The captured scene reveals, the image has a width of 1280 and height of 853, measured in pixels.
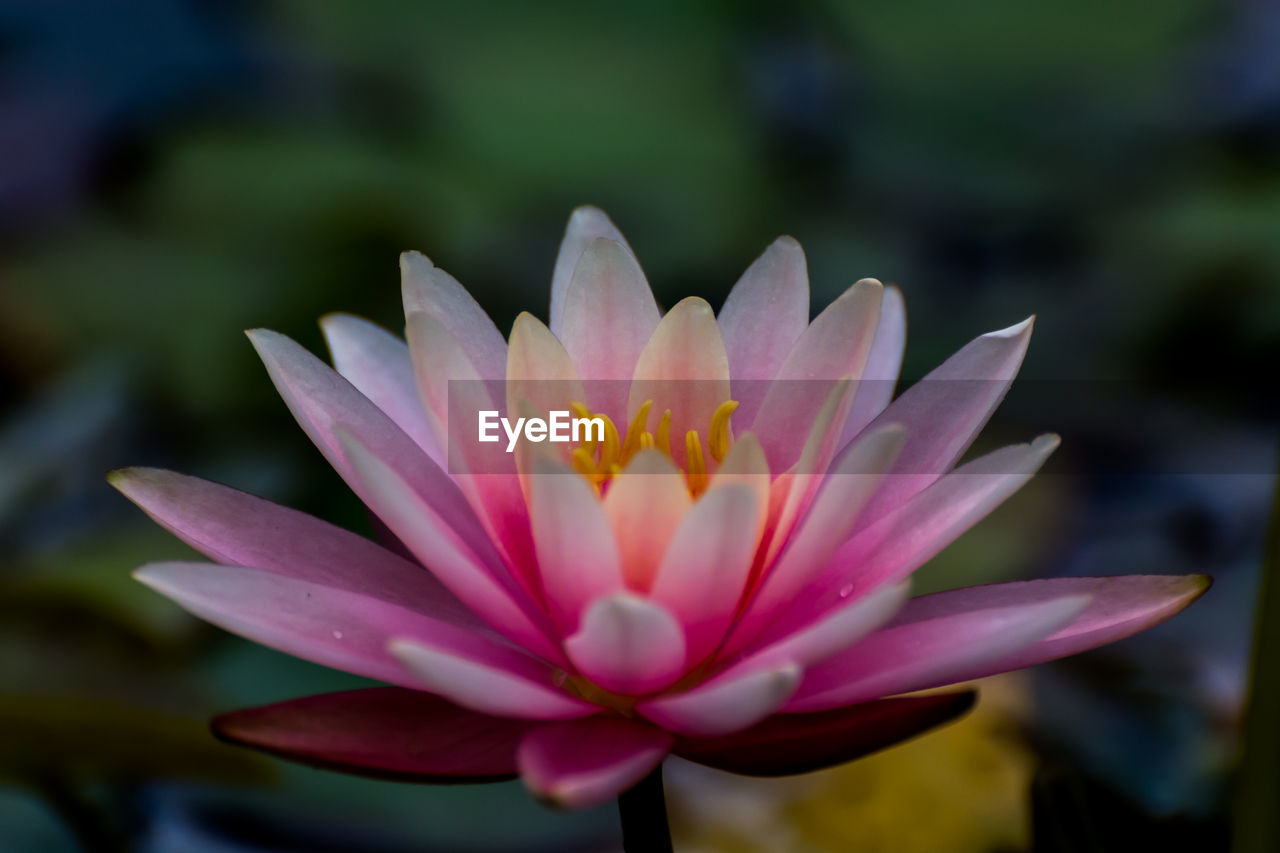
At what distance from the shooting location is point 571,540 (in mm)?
613

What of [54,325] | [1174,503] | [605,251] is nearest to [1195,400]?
[1174,503]

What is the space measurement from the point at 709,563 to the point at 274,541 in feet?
1.04

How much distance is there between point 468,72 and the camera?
246 cm

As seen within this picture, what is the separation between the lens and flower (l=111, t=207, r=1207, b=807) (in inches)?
23.1

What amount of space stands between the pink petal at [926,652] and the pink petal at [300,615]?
230mm

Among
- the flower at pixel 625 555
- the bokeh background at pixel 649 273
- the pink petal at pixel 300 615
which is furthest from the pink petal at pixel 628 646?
the bokeh background at pixel 649 273

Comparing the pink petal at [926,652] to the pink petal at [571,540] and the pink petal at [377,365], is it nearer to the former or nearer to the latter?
the pink petal at [571,540]

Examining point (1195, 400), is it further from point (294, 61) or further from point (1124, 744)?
point (294, 61)

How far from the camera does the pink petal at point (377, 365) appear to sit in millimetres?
857

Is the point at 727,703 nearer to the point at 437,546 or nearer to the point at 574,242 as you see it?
the point at 437,546

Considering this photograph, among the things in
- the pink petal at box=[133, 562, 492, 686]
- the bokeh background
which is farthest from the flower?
the bokeh background

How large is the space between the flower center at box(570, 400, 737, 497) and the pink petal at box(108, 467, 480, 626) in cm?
14

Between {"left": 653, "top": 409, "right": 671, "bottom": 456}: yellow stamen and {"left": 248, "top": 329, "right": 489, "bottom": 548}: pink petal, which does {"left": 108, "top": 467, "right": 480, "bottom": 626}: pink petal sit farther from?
{"left": 653, "top": 409, "right": 671, "bottom": 456}: yellow stamen

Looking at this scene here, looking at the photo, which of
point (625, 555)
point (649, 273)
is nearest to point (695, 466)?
point (625, 555)
